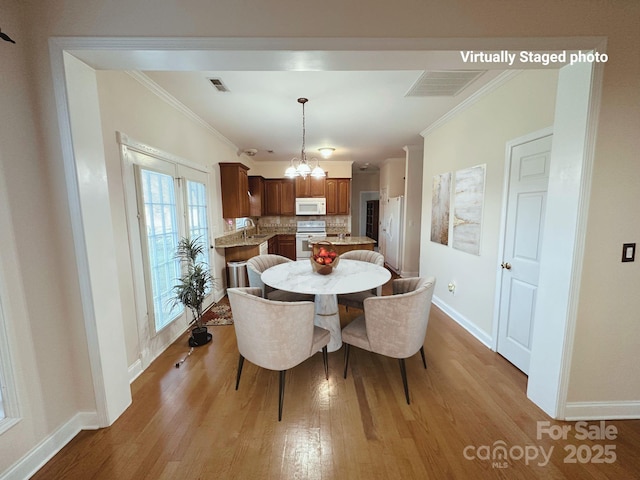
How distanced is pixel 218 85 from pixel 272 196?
3.80 metres

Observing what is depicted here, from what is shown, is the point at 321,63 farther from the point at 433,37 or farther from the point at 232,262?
the point at 232,262

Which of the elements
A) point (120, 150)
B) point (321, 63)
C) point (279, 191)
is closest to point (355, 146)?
point (279, 191)

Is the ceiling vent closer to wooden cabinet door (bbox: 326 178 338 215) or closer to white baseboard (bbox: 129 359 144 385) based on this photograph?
wooden cabinet door (bbox: 326 178 338 215)

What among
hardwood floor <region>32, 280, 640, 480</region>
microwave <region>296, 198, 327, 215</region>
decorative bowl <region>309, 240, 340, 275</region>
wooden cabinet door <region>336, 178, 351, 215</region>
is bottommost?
hardwood floor <region>32, 280, 640, 480</region>

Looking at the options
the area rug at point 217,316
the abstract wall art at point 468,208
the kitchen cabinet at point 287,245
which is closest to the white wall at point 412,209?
the abstract wall art at point 468,208

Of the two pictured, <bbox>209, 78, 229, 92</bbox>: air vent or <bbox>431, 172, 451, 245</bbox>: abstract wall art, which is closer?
<bbox>209, 78, 229, 92</bbox>: air vent

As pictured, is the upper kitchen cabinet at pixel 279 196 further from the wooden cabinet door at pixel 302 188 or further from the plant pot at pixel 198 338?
the plant pot at pixel 198 338

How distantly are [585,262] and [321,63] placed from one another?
2.06 metres

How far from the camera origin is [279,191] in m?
6.21

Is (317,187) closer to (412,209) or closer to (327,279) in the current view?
(412,209)

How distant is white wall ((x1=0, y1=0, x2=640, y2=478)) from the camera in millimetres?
1343

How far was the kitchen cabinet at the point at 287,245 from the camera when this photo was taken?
20.1 ft

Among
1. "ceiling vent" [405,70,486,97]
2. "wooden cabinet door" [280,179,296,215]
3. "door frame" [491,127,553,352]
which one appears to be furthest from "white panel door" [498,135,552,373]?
"wooden cabinet door" [280,179,296,215]

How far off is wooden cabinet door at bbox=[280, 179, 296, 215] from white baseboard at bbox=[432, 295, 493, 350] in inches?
153
